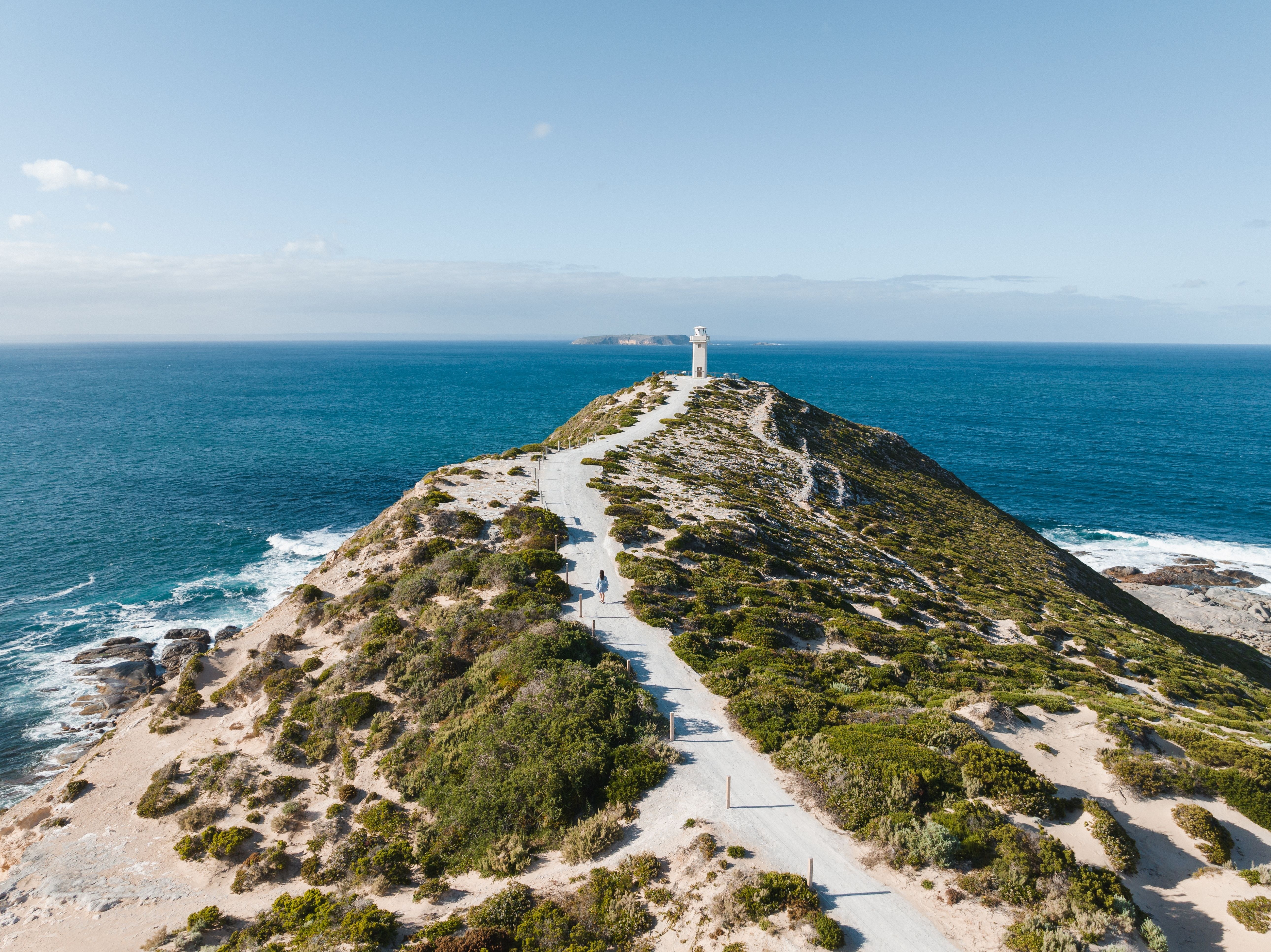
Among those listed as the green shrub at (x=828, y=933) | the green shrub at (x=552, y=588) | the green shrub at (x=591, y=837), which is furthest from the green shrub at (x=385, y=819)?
the green shrub at (x=828, y=933)

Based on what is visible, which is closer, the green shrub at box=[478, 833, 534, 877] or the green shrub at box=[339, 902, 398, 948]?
the green shrub at box=[339, 902, 398, 948]

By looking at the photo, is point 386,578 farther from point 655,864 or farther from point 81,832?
point 655,864

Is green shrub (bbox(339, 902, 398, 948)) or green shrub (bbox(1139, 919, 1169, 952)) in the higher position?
green shrub (bbox(1139, 919, 1169, 952))

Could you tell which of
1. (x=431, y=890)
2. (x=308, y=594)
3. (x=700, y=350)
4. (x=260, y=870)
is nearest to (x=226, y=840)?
(x=260, y=870)

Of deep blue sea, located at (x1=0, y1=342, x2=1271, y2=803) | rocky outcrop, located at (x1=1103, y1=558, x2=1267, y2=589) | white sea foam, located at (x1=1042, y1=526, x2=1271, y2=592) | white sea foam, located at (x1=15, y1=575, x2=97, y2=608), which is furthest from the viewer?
white sea foam, located at (x1=1042, y1=526, x2=1271, y2=592)

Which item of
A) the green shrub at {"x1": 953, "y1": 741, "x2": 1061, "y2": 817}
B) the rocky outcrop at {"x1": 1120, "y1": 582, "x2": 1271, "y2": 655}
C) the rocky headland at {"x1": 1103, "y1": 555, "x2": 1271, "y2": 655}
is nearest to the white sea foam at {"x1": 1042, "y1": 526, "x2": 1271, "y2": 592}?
the rocky headland at {"x1": 1103, "y1": 555, "x2": 1271, "y2": 655}

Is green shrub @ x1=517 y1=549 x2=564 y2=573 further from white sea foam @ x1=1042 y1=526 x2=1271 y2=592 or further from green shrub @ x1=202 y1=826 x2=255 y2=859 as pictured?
white sea foam @ x1=1042 y1=526 x2=1271 y2=592

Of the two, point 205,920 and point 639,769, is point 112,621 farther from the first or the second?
point 639,769
